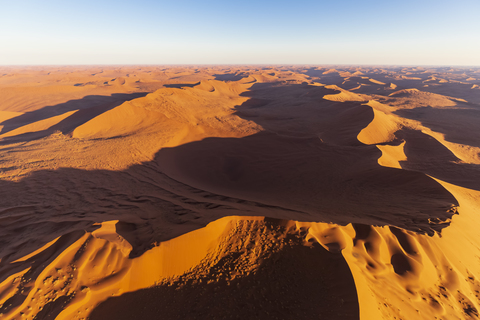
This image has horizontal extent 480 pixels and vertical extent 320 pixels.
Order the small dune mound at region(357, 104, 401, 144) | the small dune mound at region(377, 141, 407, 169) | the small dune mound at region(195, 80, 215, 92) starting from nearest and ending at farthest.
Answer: the small dune mound at region(377, 141, 407, 169) → the small dune mound at region(357, 104, 401, 144) → the small dune mound at region(195, 80, 215, 92)

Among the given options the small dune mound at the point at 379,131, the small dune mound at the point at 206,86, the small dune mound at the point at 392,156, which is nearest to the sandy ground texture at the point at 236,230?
the small dune mound at the point at 392,156

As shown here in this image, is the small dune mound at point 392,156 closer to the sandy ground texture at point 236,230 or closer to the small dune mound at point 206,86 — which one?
the sandy ground texture at point 236,230

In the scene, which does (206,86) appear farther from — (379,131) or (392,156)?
(392,156)

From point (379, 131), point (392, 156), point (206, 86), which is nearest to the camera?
point (392, 156)

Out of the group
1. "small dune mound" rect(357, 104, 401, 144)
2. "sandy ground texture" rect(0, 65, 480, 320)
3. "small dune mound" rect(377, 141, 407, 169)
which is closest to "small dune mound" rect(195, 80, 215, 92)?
"sandy ground texture" rect(0, 65, 480, 320)

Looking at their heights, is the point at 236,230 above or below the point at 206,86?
below

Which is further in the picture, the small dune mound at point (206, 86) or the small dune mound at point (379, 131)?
the small dune mound at point (206, 86)

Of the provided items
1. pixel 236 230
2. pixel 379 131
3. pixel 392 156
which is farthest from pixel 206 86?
pixel 236 230

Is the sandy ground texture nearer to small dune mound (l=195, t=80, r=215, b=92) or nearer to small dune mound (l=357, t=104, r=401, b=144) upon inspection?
small dune mound (l=357, t=104, r=401, b=144)

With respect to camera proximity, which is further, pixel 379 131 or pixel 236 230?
pixel 379 131

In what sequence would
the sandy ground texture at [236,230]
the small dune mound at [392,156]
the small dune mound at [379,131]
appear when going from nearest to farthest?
1. the sandy ground texture at [236,230]
2. the small dune mound at [392,156]
3. the small dune mound at [379,131]

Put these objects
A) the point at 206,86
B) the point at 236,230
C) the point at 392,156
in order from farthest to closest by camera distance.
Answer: the point at 206,86 → the point at 392,156 → the point at 236,230

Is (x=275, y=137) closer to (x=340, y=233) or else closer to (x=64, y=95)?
(x=340, y=233)
